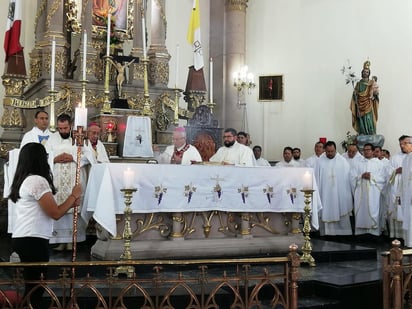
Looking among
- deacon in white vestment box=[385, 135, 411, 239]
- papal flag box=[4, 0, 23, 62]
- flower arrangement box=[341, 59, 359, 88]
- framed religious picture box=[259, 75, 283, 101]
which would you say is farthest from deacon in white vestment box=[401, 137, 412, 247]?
papal flag box=[4, 0, 23, 62]

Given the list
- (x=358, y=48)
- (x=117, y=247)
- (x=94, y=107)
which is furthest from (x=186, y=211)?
(x=358, y=48)

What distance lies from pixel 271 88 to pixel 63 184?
7649mm

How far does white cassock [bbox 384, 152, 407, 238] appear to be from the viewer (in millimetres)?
9333

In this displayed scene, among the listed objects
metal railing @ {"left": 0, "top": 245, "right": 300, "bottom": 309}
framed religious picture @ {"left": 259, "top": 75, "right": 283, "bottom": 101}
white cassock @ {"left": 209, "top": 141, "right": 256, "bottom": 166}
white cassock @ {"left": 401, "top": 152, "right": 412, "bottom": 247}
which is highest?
framed religious picture @ {"left": 259, "top": 75, "right": 283, "bottom": 101}

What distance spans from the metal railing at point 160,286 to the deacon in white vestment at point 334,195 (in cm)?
361

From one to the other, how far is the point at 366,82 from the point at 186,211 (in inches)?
260

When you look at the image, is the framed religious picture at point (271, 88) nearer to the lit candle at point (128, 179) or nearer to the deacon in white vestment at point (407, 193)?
the deacon in white vestment at point (407, 193)

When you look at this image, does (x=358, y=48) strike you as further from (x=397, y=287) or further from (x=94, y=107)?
(x=397, y=287)

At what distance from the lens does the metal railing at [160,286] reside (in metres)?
3.90

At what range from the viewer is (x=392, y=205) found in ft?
32.2

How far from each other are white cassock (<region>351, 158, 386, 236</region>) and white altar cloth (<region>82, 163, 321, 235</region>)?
2718 mm

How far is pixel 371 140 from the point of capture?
11469 millimetres

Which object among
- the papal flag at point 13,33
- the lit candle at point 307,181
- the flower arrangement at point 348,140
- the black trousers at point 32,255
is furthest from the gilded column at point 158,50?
the black trousers at point 32,255

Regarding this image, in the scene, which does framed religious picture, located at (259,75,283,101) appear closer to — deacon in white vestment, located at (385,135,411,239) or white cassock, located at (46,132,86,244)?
deacon in white vestment, located at (385,135,411,239)
